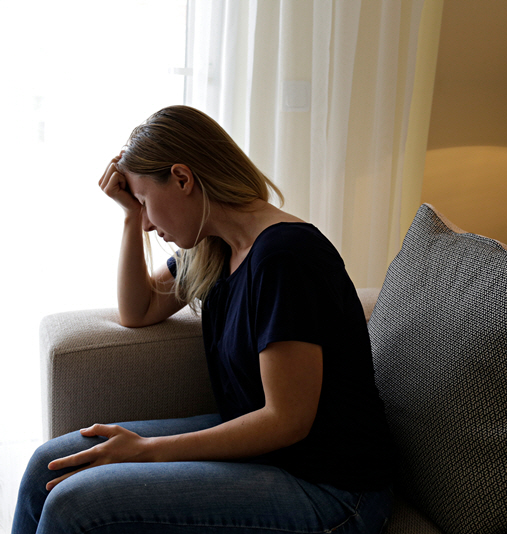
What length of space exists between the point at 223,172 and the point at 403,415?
54cm

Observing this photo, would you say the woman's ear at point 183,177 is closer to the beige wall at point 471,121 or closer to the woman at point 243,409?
the woman at point 243,409

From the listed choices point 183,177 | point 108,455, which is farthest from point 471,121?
point 108,455

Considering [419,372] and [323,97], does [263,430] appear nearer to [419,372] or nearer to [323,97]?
[419,372]

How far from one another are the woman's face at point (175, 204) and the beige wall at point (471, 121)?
1525mm

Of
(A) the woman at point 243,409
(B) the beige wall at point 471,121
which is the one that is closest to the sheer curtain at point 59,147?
(A) the woman at point 243,409

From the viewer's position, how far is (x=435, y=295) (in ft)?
3.32

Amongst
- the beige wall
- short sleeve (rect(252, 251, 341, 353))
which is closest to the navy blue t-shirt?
short sleeve (rect(252, 251, 341, 353))

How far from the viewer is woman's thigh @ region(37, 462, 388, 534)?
801 millimetres

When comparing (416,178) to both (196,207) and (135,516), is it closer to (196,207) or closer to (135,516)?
(196,207)

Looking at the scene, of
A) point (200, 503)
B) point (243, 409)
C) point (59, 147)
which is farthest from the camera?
point (59, 147)

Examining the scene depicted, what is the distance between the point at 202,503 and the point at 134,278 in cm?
57

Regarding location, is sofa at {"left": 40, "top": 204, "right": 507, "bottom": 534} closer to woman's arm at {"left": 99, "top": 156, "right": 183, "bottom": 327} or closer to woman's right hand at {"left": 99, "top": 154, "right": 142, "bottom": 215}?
woman's arm at {"left": 99, "top": 156, "right": 183, "bottom": 327}

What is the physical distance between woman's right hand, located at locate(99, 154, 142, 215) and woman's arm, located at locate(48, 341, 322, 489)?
501 millimetres

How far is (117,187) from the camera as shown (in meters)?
1.21
